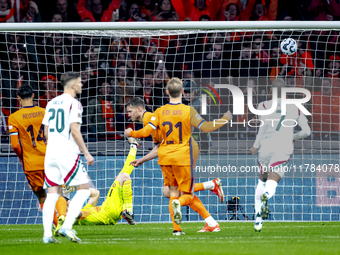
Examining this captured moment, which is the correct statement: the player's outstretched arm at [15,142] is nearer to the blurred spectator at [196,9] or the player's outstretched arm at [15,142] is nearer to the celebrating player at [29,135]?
the celebrating player at [29,135]

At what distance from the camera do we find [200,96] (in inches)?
336

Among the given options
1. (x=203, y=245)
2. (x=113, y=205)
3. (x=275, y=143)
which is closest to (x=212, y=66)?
(x=113, y=205)

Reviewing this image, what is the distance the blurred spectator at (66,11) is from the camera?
1184cm

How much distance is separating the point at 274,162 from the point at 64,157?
251 cm

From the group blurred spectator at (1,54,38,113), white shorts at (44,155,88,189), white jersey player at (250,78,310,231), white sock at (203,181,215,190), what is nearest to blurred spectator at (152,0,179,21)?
blurred spectator at (1,54,38,113)

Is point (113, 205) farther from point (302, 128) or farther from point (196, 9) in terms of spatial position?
point (196, 9)

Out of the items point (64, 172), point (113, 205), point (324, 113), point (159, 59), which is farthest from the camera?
point (159, 59)

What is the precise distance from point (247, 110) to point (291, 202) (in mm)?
1656

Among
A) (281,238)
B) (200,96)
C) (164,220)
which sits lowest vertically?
(164,220)

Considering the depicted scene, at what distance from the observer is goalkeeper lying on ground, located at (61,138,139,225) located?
7.24 meters

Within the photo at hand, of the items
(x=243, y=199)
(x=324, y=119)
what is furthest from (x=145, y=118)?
(x=324, y=119)

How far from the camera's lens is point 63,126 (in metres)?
4.84

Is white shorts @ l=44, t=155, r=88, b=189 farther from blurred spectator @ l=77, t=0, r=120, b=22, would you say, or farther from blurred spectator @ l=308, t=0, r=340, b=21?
blurred spectator @ l=308, t=0, r=340, b=21

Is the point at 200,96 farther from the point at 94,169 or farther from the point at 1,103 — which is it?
the point at 1,103
